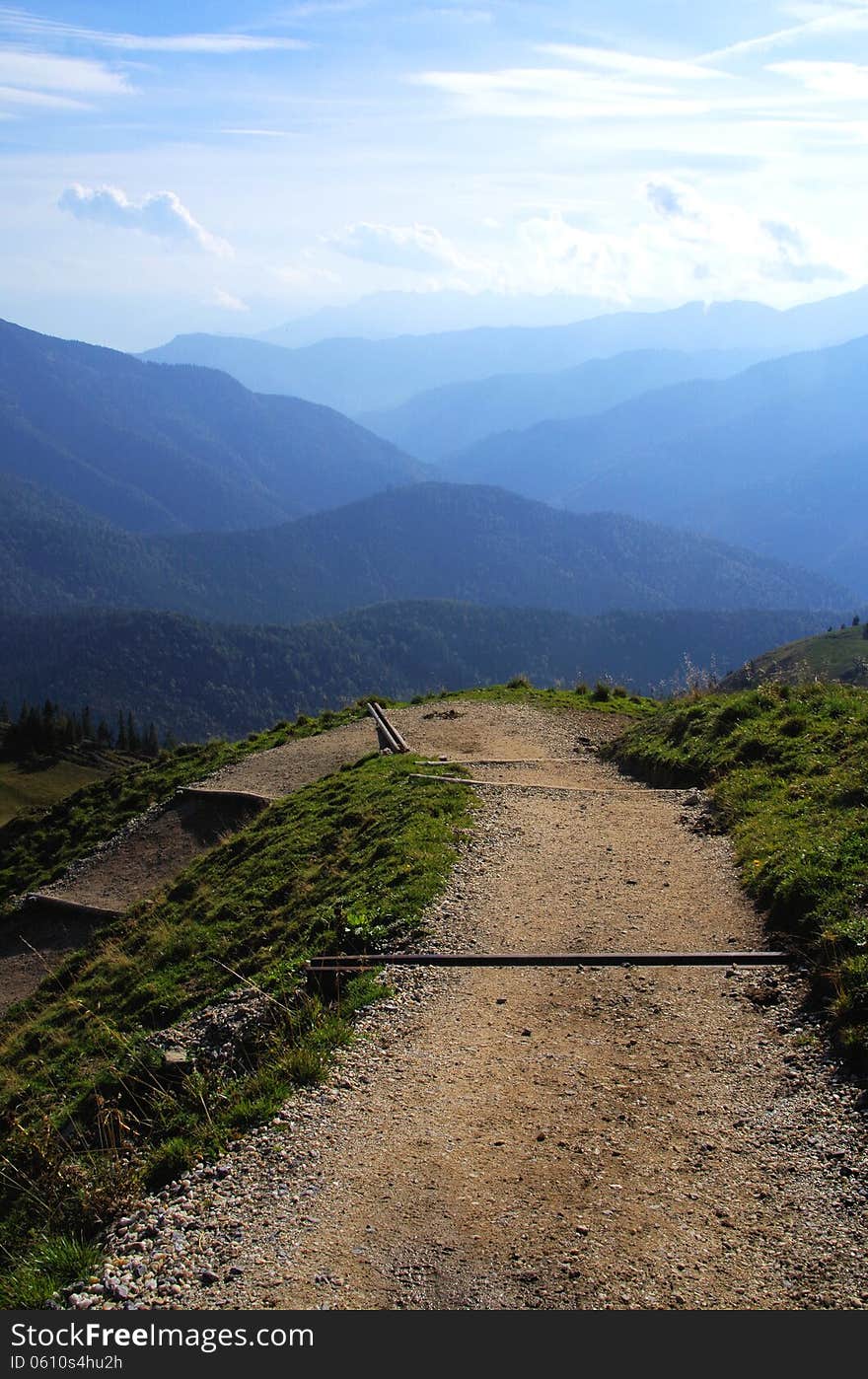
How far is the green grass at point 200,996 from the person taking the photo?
25.5 ft

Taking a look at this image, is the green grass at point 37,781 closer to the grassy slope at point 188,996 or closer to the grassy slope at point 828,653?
the grassy slope at point 188,996

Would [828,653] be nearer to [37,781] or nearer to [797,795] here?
[37,781]

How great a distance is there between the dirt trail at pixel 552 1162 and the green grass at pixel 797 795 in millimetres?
492

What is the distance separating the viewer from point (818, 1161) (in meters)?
6.71

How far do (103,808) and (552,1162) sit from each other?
76.7 feet

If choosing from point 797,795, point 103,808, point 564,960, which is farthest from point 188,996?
point 103,808

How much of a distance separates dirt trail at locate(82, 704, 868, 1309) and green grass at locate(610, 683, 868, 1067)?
492 mm

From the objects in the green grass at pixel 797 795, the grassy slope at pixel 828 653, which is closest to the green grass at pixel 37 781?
the green grass at pixel 797 795

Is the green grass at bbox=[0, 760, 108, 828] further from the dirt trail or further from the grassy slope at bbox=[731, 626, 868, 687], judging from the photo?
the grassy slope at bbox=[731, 626, 868, 687]

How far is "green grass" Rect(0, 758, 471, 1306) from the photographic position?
7781mm

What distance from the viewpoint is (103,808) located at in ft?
92.4
